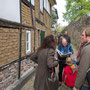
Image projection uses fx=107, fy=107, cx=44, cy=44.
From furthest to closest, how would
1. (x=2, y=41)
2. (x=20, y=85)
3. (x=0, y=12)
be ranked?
(x=20, y=85)
(x=2, y=41)
(x=0, y=12)

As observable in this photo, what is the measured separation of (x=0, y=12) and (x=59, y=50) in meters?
2.17

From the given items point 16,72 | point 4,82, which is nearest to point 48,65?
point 4,82

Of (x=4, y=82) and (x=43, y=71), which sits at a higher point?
(x=43, y=71)

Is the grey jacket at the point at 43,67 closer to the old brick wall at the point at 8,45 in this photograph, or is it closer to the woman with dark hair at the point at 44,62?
the woman with dark hair at the point at 44,62

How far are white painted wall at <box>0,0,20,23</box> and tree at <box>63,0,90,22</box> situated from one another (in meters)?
18.7

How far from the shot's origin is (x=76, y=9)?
21969 millimetres

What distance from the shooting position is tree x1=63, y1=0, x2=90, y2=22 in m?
20.2

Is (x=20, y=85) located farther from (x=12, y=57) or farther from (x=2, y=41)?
(x=2, y=41)

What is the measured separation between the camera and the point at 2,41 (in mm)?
3037

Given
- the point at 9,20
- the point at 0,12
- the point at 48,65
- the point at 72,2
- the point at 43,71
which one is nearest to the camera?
the point at 48,65

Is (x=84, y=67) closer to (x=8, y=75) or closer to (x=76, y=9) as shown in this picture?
(x=8, y=75)

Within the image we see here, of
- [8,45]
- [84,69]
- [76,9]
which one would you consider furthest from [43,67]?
[76,9]

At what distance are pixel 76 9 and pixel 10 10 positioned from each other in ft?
69.1

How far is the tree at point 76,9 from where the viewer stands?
20.2 metres
